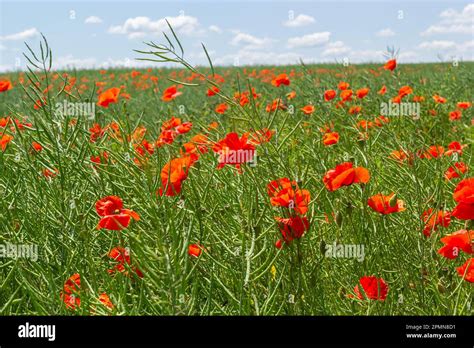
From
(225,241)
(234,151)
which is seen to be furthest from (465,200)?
(225,241)

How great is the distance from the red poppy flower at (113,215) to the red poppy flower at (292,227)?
15.5 inches

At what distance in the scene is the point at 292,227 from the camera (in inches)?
58.2

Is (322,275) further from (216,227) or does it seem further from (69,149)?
(69,149)

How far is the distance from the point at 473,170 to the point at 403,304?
1.13 metres

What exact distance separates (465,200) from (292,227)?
436 millimetres

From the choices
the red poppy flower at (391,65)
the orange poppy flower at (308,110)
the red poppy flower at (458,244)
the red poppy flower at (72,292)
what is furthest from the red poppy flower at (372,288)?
the red poppy flower at (391,65)

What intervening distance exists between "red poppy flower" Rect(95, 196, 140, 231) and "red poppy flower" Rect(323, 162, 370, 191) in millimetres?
548

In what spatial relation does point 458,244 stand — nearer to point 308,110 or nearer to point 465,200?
point 465,200

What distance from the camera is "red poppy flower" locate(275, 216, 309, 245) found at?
1464 millimetres

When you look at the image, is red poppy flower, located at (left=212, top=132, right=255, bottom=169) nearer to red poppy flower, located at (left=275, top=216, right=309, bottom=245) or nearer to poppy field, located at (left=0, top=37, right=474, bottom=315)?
poppy field, located at (left=0, top=37, right=474, bottom=315)

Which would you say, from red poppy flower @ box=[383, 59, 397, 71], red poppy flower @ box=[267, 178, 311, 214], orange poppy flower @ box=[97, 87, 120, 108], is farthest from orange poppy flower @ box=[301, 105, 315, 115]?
red poppy flower @ box=[267, 178, 311, 214]

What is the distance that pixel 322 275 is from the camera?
1.83 metres
